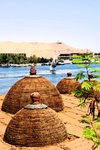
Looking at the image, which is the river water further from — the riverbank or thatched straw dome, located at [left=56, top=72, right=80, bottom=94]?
the riverbank

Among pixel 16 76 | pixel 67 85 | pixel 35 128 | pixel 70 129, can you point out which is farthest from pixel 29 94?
pixel 16 76

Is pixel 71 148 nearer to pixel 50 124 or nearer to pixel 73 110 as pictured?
pixel 50 124

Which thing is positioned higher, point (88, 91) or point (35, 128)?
point (88, 91)

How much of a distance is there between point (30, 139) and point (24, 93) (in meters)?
6.06

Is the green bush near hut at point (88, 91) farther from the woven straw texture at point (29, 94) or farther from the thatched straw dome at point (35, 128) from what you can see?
the woven straw texture at point (29, 94)

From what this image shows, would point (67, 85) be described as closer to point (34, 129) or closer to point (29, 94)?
point (29, 94)

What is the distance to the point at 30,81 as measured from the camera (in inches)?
627

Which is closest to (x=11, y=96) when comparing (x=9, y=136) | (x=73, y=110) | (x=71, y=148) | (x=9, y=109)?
(x=9, y=109)

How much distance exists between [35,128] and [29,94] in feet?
19.2

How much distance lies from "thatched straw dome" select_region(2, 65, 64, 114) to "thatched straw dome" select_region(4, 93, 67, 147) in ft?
16.8

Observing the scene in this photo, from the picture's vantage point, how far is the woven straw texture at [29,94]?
1552cm

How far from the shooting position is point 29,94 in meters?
15.5

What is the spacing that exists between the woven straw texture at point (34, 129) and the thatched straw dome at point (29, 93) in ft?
16.9

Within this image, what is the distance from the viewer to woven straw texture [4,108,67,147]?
9.70 meters
